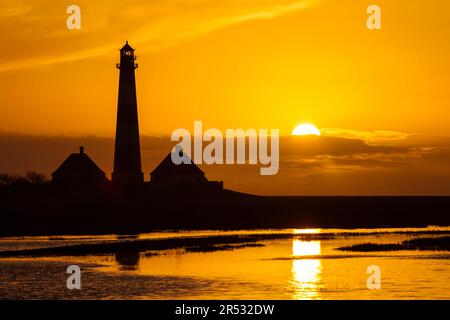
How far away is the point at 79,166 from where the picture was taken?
9625 centimetres

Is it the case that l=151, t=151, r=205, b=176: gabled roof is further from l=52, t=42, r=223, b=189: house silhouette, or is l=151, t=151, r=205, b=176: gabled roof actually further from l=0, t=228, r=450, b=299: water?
l=0, t=228, r=450, b=299: water

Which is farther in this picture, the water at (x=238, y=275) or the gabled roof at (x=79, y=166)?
the gabled roof at (x=79, y=166)

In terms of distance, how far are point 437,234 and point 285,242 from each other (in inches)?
450

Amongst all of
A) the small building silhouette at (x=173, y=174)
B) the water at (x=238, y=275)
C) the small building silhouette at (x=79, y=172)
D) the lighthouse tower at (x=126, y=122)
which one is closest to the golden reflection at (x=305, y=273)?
the water at (x=238, y=275)

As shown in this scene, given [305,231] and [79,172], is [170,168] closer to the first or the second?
[79,172]

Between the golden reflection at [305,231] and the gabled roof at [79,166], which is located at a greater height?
the gabled roof at [79,166]

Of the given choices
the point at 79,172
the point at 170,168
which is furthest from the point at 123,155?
the point at 170,168

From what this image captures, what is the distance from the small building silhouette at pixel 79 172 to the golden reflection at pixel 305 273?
47629 millimetres

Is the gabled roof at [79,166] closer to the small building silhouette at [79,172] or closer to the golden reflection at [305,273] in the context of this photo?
the small building silhouette at [79,172]

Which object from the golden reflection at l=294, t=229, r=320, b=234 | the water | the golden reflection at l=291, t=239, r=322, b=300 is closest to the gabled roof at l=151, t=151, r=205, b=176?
the golden reflection at l=294, t=229, r=320, b=234

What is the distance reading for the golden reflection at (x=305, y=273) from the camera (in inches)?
1281

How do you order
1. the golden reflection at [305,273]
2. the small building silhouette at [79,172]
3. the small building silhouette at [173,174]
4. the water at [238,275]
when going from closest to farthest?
1. the water at [238,275]
2. the golden reflection at [305,273]
3. the small building silhouette at [79,172]
4. the small building silhouette at [173,174]

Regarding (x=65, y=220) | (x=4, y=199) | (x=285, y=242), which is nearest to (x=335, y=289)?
(x=285, y=242)

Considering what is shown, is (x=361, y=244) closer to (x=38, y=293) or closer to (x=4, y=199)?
(x=38, y=293)
